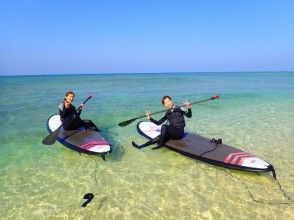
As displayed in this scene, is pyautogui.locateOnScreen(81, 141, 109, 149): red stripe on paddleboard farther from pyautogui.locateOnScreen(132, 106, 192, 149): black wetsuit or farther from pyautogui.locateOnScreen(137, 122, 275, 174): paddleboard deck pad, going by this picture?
pyautogui.locateOnScreen(137, 122, 275, 174): paddleboard deck pad

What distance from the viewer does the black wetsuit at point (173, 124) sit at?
10.4 m

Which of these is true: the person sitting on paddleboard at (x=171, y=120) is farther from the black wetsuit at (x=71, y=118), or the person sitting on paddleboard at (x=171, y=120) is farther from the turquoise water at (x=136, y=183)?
the black wetsuit at (x=71, y=118)

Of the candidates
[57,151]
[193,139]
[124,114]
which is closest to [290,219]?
[193,139]

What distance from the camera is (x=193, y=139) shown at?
10.9 metres

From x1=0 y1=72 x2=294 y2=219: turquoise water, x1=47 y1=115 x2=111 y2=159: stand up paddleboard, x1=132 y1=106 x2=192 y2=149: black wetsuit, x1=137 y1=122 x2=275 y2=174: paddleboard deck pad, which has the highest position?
x1=132 y1=106 x2=192 y2=149: black wetsuit

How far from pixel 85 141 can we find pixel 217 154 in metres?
4.85

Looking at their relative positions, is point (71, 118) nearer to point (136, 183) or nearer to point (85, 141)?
point (85, 141)

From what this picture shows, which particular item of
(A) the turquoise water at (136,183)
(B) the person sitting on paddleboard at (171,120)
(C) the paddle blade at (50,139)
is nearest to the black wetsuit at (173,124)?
(B) the person sitting on paddleboard at (171,120)

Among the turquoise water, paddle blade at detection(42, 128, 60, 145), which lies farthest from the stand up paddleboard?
the turquoise water

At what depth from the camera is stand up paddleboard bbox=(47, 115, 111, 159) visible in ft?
32.3

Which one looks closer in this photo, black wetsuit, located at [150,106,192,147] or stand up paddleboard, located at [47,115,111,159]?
stand up paddleboard, located at [47,115,111,159]

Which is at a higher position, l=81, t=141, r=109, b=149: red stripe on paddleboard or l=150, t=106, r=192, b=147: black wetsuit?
l=150, t=106, r=192, b=147: black wetsuit

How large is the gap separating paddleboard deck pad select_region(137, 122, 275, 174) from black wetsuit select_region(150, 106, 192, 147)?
9.2 inches

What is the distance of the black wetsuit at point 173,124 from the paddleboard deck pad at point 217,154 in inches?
9.2
